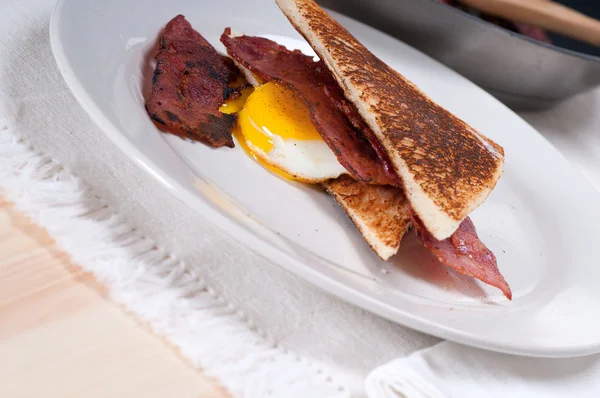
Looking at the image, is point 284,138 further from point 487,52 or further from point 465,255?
point 487,52

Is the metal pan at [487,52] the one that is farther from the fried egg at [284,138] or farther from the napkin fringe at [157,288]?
the napkin fringe at [157,288]

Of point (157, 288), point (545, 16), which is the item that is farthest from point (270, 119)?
point (545, 16)

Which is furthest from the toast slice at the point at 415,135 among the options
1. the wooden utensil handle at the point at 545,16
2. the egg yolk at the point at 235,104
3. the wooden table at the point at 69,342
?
the wooden utensil handle at the point at 545,16

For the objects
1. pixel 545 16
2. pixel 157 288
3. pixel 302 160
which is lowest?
pixel 157 288

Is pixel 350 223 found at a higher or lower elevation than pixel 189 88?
lower

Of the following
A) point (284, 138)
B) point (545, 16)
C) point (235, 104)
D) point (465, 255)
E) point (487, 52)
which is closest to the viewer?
point (465, 255)

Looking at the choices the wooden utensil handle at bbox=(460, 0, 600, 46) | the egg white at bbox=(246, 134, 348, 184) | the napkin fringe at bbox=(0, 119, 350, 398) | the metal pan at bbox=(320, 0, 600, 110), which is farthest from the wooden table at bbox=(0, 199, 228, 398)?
the wooden utensil handle at bbox=(460, 0, 600, 46)

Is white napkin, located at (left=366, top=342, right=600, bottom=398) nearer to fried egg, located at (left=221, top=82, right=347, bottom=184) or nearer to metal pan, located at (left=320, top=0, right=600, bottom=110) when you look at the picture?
fried egg, located at (left=221, top=82, right=347, bottom=184)
